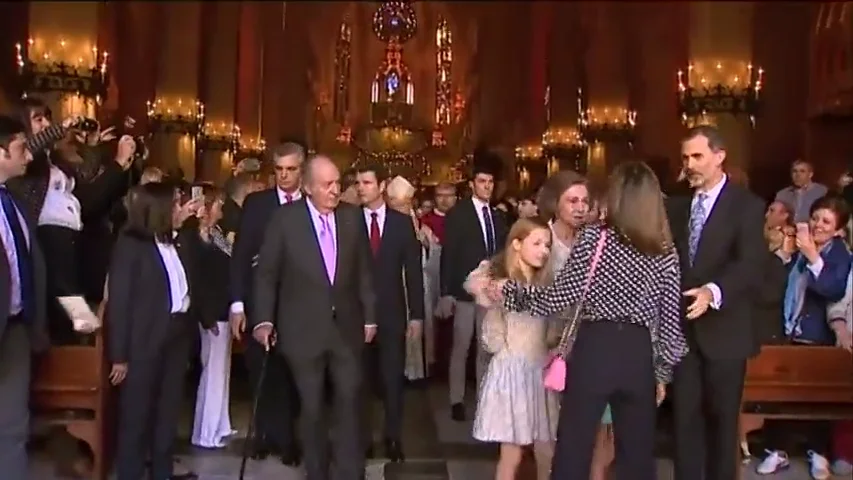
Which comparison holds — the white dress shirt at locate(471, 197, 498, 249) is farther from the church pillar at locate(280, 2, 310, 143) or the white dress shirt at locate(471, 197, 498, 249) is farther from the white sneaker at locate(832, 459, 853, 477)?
the church pillar at locate(280, 2, 310, 143)

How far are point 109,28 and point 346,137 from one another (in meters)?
6.73

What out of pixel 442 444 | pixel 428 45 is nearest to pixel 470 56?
pixel 428 45

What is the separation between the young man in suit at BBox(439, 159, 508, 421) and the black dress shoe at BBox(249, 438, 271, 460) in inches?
64.0

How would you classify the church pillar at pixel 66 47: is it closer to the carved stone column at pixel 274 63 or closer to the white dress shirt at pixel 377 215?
the white dress shirt at pixel 377 215

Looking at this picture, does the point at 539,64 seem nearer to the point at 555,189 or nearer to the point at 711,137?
the point at 555,189

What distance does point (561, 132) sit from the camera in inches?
761

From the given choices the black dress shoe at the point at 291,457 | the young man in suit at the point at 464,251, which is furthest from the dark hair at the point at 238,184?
the black dress shoe at the point at 291,457

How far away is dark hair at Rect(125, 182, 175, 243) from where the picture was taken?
536cm

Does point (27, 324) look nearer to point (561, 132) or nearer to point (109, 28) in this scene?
point (109, 28)

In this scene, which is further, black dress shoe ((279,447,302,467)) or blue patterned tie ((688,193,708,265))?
black dress shoe ((279,447,302,467))

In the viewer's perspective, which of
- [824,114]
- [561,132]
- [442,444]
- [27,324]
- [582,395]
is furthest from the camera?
[561,132]

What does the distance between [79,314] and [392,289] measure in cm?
194

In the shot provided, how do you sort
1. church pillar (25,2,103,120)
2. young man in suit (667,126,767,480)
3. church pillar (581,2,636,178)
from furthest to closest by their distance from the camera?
church pillar (581,2,636,178)
church pillar (25,2,103,120)
young man in suit (667,126,767,480)

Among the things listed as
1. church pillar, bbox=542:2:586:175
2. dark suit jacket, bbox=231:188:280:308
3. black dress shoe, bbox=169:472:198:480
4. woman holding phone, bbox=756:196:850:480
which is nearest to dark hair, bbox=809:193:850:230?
woman holding phone, bbox=756:196:850:480
